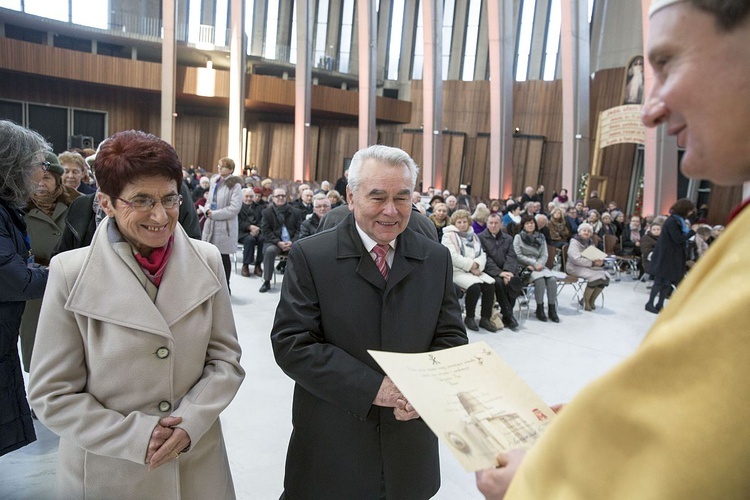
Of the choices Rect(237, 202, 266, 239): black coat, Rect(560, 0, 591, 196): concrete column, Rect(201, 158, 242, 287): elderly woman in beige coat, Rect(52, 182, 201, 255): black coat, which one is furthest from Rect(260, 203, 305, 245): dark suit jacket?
Rect(560, 0, 591, 196): concrete column

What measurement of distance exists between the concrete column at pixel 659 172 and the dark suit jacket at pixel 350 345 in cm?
1453

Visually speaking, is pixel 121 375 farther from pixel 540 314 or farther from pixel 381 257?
Result: pixel 540 314

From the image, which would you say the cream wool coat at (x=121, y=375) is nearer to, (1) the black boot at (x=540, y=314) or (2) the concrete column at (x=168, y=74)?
(1) the black boot at (x=540, y=314)

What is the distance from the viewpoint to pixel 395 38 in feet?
76.9

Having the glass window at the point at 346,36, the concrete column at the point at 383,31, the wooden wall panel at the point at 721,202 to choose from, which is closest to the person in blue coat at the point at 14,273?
the wooden wall panel at the point at 721,202

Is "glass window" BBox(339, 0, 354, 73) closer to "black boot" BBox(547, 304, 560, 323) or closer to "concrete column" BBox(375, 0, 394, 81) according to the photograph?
"concrete column" BBox(375, 0, 394, 81)

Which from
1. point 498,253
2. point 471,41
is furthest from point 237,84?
point 498,253

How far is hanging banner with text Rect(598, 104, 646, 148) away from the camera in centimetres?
1358

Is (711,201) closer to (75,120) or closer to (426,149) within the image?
(426,149)

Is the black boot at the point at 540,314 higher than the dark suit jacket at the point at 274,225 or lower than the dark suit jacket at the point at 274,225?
lower

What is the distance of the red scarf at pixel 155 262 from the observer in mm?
1578

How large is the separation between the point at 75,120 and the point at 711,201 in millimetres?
22877

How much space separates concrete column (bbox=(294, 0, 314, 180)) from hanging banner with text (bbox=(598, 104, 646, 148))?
9.60 m

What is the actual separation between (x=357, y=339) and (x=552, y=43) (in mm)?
22439
